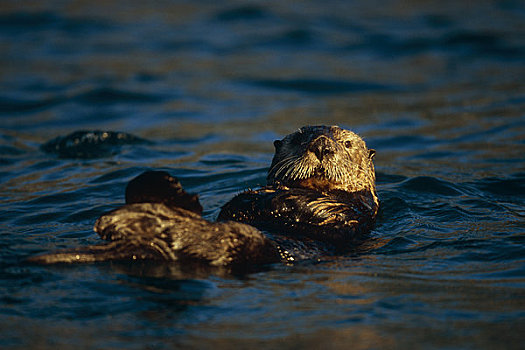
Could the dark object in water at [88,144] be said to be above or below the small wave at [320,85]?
below

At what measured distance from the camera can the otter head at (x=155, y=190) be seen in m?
3.79

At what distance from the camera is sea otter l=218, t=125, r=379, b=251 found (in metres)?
4.78

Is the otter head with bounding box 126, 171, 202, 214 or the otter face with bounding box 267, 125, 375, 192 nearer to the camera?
the otter head with bounding box 126, 171, 202, 214

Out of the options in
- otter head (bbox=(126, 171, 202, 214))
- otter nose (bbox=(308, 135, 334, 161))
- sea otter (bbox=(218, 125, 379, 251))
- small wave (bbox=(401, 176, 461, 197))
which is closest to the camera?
otter head (bbox=(126, 171, 202, 214))

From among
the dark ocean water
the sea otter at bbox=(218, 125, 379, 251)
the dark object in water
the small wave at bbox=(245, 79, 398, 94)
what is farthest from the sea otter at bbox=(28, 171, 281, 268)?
the small wave at bbox=(245, 79, 398, 94)

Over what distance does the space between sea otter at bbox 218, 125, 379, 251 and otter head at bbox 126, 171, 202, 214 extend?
99cm

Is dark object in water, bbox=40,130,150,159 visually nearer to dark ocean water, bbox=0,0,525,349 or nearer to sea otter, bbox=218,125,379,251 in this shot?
dark ocean water, bbox=0,0,525,349

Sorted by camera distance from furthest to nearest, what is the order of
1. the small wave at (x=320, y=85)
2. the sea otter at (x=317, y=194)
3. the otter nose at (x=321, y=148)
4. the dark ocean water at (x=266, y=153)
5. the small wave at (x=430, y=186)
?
the small wave at (x=320, y=85)
the small wave at (x=430, y=186)
the otter nose at (x=321, y=148)
the sea otter at (x=317, y=194)
the dark ocean water at (x=266, y=153)

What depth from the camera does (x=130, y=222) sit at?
3.81 meters

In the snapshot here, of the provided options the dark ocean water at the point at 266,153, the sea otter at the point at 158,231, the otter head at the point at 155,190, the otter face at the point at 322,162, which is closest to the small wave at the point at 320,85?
the dark ocean water at the point at 266,153

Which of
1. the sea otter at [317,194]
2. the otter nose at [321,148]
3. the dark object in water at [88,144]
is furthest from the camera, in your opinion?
the dark object in water at [88,144]

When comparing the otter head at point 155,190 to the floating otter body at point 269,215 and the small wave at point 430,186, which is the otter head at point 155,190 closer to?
the floating otter body at point 269,215

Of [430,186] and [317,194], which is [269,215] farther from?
[430,186]

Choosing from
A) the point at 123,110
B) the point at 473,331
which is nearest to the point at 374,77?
the point at 123,110
